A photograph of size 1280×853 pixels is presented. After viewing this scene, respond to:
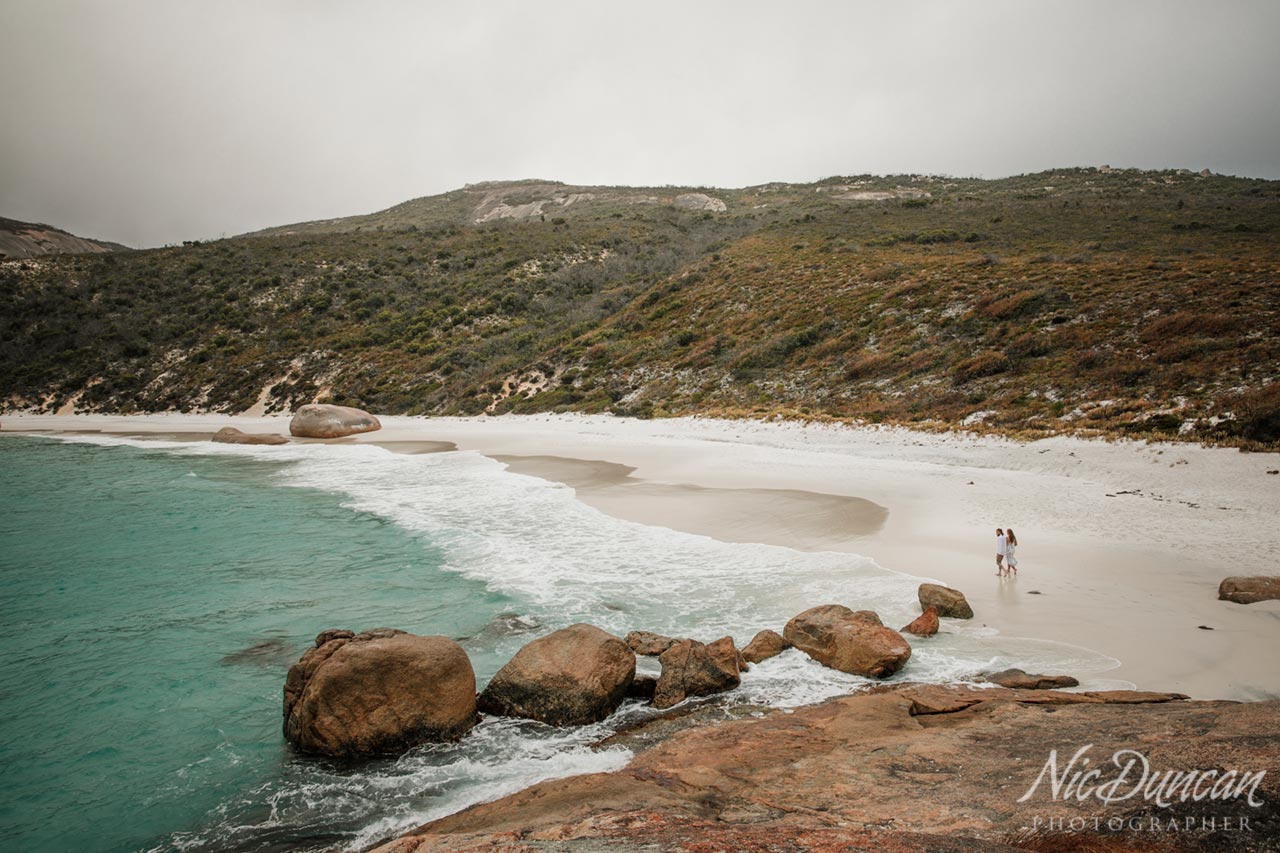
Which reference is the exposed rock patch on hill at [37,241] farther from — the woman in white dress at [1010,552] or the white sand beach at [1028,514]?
the woman in white dress at [1010,552]

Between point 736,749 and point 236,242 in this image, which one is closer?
point 736,749

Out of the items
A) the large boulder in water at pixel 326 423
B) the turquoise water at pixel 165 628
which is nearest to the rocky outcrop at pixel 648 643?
the turquoise water at pixel 165 628

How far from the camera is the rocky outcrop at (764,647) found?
23.0ft

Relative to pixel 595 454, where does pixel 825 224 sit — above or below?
above

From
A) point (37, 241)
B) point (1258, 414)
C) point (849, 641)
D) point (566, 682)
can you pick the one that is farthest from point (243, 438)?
point (37, 241)

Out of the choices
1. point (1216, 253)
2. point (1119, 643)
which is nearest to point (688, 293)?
point (1216, 253)

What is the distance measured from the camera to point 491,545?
11906 millimetres

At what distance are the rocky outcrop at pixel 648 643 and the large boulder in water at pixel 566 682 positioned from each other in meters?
1.00

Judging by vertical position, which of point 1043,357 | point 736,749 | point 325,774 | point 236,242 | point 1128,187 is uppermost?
point 1128,187

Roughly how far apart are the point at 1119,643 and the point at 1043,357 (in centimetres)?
1906

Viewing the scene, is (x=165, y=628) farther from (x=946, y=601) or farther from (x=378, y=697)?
(x=946, y=601)

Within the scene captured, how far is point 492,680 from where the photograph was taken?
20.7ft

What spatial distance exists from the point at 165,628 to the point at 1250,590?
48.1 ft

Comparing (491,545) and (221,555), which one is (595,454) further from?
(221,555)
